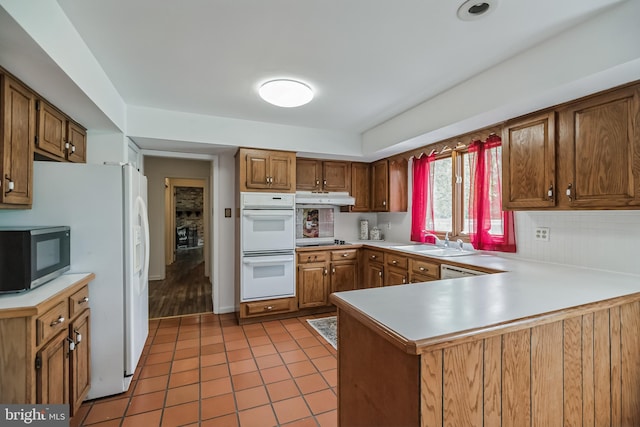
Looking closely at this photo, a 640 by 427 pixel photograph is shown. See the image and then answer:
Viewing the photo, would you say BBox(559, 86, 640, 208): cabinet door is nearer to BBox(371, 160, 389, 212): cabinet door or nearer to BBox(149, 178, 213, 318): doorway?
BBox(371, 160, 389, 212): cabinet door

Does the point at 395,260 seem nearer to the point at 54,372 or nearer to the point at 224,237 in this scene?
the point at 224,237

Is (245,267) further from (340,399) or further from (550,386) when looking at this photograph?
(550,386)

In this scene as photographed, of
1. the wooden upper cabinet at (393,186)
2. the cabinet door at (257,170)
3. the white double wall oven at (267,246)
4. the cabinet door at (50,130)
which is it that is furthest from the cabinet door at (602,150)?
the cabinet door at (50,130)

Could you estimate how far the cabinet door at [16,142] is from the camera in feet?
5.20

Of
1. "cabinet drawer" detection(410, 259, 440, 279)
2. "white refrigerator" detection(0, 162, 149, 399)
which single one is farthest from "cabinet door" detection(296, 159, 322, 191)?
"white refrigerator" detection(0, 162, 149, 399)

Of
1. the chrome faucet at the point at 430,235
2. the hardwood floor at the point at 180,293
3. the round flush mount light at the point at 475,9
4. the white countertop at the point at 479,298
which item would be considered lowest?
the hardwood floor at the point at 180,293

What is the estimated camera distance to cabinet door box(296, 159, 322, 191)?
13.1 ft

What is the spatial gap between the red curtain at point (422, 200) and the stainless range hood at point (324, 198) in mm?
843

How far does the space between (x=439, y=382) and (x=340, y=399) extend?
2.09ft

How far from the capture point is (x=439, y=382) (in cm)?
95

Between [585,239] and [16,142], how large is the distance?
3748 millimetres

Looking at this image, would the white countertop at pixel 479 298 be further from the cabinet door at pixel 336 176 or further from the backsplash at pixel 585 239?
the cabinet door at pixel 336 176

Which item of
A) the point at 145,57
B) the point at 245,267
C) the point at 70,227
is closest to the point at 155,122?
the point at 145,57

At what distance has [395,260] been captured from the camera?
3340 millimetres
